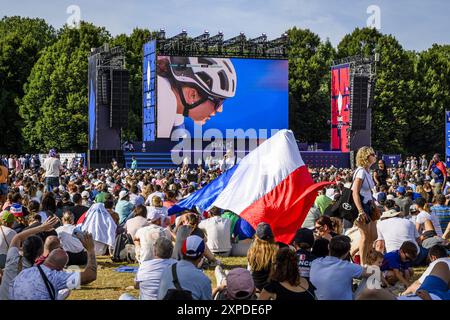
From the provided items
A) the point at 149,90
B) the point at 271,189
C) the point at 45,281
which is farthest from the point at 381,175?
the point at 149,90

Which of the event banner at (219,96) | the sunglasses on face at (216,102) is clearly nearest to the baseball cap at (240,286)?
the event banner at (219,96)

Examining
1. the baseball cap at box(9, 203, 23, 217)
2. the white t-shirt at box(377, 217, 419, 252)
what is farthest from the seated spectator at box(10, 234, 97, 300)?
the white t-shirt at box(377, 217, 419, 252)

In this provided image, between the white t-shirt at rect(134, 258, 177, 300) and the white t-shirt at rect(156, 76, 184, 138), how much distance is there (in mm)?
32216

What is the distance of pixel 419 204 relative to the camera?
12617 millimetres

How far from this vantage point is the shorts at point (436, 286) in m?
6.55

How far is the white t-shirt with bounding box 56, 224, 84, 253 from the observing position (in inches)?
427

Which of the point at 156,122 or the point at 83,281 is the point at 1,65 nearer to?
the point at 156,122

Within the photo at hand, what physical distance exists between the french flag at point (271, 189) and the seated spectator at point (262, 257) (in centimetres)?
224

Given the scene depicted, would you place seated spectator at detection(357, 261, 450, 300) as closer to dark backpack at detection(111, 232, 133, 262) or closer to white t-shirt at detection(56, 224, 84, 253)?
white t-shirt at detection(56, 224, 84, 253)

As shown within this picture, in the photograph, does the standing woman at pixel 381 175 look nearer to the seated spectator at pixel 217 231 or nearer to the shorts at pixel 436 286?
the seated spectator at pixel 217 231

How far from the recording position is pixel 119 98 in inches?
1468

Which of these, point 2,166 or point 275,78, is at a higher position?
point 275,78
